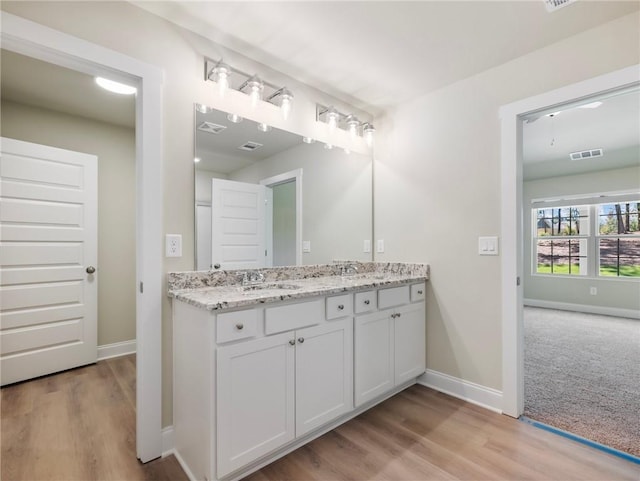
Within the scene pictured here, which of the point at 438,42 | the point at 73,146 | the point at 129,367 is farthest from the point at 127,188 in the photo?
the point at 438,42

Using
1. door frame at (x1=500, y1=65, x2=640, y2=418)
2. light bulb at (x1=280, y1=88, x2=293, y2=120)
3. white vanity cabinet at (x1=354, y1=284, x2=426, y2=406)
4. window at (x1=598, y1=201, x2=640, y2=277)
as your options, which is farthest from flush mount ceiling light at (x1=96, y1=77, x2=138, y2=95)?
window at (x1=598, y1=201, x2=640, y2=277)

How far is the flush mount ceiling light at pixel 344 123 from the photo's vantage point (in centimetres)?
257

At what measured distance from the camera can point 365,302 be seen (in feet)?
6.80

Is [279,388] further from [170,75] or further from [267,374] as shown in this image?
[170,75]

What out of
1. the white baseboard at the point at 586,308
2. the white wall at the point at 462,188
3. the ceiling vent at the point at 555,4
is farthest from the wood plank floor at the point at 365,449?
the white baseboard at the point at 586,308

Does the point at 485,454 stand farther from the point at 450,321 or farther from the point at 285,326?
the point at 285,326

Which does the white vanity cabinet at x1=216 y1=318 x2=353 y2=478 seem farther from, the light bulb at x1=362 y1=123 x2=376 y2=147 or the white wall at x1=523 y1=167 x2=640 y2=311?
the white wall at x1=523 y1=167 x2=640 y2=311

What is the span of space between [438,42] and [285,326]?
1947 millimetres

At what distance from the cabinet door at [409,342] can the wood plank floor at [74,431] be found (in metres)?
1.51

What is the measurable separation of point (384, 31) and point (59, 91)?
265 cm

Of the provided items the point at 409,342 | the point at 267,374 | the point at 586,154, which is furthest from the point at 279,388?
the point at 586,154

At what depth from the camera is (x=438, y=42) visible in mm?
1980

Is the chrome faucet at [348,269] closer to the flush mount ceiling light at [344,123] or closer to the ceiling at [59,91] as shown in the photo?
the flush mount ceiling light at [344,123]

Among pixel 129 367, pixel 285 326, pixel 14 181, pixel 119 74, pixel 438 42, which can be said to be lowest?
pixel 129 367
